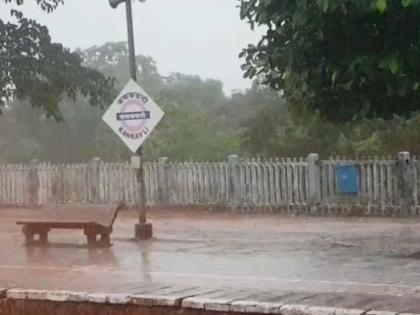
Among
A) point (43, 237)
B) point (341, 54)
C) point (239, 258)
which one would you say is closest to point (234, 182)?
point (43, 237)

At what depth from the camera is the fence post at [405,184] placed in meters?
20.2

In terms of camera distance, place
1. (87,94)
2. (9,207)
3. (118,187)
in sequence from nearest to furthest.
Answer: (87,94) < (118,187) < (9,207)

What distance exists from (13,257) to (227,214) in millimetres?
8648

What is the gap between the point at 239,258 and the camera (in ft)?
43.6

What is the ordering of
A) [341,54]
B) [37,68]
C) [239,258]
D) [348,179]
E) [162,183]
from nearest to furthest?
[341,54] → [239,258] → [37,68] → [348,179] → [162,183]

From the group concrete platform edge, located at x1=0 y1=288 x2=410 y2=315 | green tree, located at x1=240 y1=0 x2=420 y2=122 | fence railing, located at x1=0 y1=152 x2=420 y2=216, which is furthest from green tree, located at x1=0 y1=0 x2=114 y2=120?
concrete platform edge, located at x1=0 y1=288 x2=410 y2=315

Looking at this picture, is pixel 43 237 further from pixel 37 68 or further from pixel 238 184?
pixel 238 184

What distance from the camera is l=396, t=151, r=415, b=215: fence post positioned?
20172 millimetres

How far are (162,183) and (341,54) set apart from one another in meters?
13.2

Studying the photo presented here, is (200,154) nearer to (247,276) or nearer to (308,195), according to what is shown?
(308,195)

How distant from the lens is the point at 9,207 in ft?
86.4

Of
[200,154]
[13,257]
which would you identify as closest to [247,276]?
[13,257]

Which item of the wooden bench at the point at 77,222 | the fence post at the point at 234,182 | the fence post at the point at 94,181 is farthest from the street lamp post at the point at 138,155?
the fence post at the point at 94,181

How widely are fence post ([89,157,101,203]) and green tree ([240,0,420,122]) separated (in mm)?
12773
